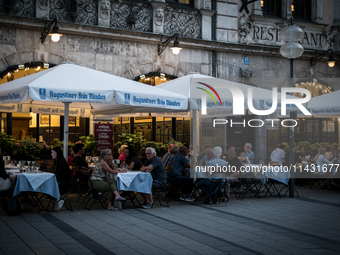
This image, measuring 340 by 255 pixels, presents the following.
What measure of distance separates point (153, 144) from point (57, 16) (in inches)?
215

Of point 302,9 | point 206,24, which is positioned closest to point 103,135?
point 206,24

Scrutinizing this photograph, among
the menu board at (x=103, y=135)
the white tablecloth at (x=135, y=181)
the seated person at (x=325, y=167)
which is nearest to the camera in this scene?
the white tablecloth at (x=135, y=181)

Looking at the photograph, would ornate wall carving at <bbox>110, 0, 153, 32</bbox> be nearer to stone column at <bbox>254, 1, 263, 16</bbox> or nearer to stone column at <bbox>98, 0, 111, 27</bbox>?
stone column at <bbox>98, 0, 111, 27</bbox>

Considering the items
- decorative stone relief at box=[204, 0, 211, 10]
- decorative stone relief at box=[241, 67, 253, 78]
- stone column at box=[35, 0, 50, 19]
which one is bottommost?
decorative stone relief at box=[241, 67, 253, 78]

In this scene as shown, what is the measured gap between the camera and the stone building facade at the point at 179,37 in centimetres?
1417

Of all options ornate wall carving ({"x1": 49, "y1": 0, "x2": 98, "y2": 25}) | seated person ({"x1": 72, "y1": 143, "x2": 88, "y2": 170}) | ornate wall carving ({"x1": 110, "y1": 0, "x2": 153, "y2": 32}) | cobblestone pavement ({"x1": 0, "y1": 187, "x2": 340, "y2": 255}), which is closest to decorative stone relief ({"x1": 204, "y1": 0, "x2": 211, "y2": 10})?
ornate wall carving ({"x1": 110, "y1": 0, "x2": 153, "y2": 32})

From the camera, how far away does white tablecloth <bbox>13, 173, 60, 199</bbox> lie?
28.8ft

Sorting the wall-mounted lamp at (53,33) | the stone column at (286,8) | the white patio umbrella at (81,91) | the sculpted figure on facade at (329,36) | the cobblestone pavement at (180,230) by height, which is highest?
the stone column at (286,8)

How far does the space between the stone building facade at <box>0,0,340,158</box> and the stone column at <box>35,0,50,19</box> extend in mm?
31

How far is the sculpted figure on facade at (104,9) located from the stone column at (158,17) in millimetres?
1805

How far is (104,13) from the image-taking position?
1526 centimetres

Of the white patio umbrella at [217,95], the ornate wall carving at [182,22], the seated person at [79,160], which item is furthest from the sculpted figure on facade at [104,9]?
the seated person at [79,160]

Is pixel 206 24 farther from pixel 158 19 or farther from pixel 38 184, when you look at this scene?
pixel 38 184

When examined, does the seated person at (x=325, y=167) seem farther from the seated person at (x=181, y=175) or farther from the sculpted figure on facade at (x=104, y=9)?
the sculpted figure on facade at (x=104, y=9)
